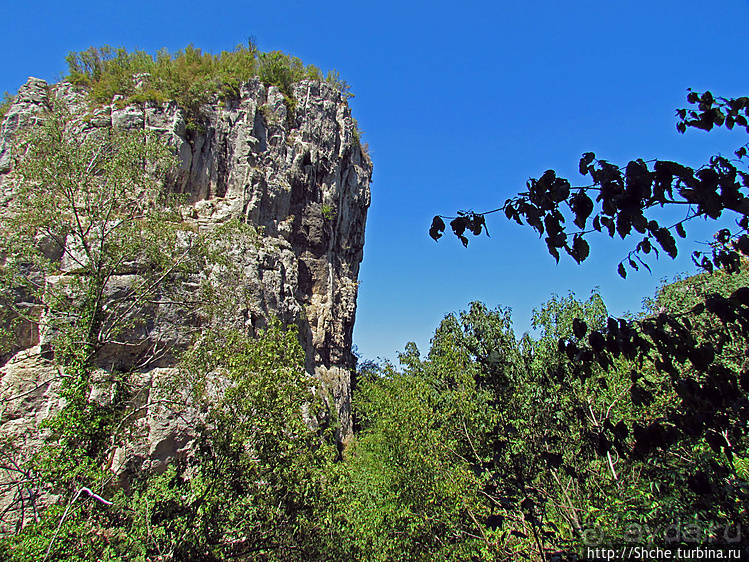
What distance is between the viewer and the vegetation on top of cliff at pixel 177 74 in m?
22.4

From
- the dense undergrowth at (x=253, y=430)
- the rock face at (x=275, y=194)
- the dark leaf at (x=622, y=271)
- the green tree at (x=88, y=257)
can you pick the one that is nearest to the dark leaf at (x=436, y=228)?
the dark leaf at (x=622, y=271)

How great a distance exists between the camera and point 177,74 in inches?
939

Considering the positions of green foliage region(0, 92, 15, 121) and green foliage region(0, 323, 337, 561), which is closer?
green foliage region(0, 323, 337, 561)

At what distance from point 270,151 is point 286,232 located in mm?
5339

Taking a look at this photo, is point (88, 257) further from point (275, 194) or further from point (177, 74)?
point (177, 74)

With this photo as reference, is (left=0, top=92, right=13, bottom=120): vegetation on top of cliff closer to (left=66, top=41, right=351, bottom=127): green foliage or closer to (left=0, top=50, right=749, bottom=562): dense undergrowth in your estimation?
(left=66, top=41, right=351, bottom=127): green foliage

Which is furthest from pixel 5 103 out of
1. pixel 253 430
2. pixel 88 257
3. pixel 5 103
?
pixel 253 430

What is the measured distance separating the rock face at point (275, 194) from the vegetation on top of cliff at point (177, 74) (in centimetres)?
78

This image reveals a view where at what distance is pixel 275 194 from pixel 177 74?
30.7 feet

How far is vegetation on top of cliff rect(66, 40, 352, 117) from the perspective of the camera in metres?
22.4

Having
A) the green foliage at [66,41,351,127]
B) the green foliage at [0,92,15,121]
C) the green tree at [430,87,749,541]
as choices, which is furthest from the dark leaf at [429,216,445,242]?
the green foliage at [0,92,15,121]

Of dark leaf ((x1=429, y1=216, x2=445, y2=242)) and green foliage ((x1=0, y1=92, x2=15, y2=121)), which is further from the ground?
green foliage ((x1=0, y1=92, x2=15, y2=121))

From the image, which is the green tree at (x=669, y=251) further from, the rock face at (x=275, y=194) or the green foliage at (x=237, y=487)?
the rock face at (x=275, y=194)

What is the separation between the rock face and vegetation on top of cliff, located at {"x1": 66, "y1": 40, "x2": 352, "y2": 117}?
784 millimetres
